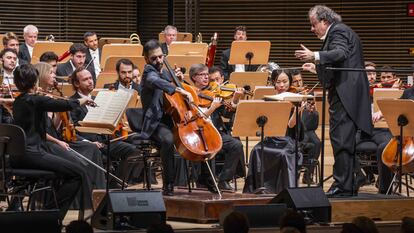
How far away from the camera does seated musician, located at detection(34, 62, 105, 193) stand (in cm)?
596

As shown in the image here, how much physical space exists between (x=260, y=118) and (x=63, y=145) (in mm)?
1378

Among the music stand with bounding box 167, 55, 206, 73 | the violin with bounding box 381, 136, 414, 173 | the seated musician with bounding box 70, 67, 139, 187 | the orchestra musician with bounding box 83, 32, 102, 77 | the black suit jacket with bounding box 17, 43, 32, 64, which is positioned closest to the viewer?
the violin with bounding box 381, 136, 414, 173

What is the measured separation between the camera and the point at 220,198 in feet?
20.2

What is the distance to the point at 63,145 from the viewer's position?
20.6ft

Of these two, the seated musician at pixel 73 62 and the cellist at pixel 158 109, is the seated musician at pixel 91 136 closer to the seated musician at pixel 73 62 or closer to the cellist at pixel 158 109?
the cellist at pixel 158 109

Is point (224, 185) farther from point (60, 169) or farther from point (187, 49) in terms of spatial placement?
point (187, 49)

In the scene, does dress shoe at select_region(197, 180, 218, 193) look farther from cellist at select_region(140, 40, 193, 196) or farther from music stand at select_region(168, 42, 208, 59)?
music stand at select_region(168, 42, 208, 59)

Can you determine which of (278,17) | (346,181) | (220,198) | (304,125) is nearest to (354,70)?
(346,181)

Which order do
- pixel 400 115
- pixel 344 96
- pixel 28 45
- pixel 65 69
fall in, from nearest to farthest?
pixel 344 96 < pixel 400 115 < pixel 65 69 < pixel 28 45

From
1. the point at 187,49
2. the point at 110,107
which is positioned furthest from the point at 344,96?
the point at 187,49

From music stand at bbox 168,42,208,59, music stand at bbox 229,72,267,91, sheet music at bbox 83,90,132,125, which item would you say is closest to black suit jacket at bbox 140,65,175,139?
sheet music at bbox 83,90,132,125

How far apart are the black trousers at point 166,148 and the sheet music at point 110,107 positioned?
566 millimetres

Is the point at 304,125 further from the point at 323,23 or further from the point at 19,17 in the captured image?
the point at 19,17

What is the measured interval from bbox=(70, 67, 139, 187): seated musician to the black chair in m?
1.00
